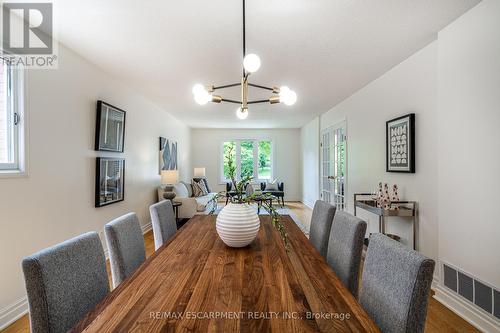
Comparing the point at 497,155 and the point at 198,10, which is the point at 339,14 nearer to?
the point at 198,10

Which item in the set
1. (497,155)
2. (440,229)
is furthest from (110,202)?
(497,155)

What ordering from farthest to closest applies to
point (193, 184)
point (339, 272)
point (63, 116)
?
point (193, 184), point (63, 116), point (339, 272)

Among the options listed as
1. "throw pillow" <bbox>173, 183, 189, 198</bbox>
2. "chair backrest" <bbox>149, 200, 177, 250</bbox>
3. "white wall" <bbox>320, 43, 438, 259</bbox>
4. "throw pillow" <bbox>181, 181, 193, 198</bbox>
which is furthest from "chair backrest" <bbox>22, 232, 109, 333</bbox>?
"throw pillow" <bbox>181, 181, 193, 198</bbox>

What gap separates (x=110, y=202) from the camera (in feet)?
11.1

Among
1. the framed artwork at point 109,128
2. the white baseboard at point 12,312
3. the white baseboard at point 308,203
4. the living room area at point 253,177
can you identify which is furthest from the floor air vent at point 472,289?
the white baseboard at point 308,203

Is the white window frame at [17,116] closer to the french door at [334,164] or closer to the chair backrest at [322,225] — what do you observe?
the chair backrest at [322,225]

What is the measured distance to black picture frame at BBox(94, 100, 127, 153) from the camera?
122 inches

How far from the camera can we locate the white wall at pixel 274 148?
28.3 ft

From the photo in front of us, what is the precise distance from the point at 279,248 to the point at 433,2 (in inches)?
84.4

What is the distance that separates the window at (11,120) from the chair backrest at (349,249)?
8.41 feet

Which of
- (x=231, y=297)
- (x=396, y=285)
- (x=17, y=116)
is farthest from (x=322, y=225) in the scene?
(x=17, y=116)

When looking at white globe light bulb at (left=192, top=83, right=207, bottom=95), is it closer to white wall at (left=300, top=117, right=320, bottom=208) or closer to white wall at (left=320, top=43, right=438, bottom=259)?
white wall at (left=320, top=43, right=438, bottom=259)

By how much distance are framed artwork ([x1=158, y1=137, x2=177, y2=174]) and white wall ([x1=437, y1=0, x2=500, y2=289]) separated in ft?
16.0

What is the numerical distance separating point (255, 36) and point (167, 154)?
13.6 ft
